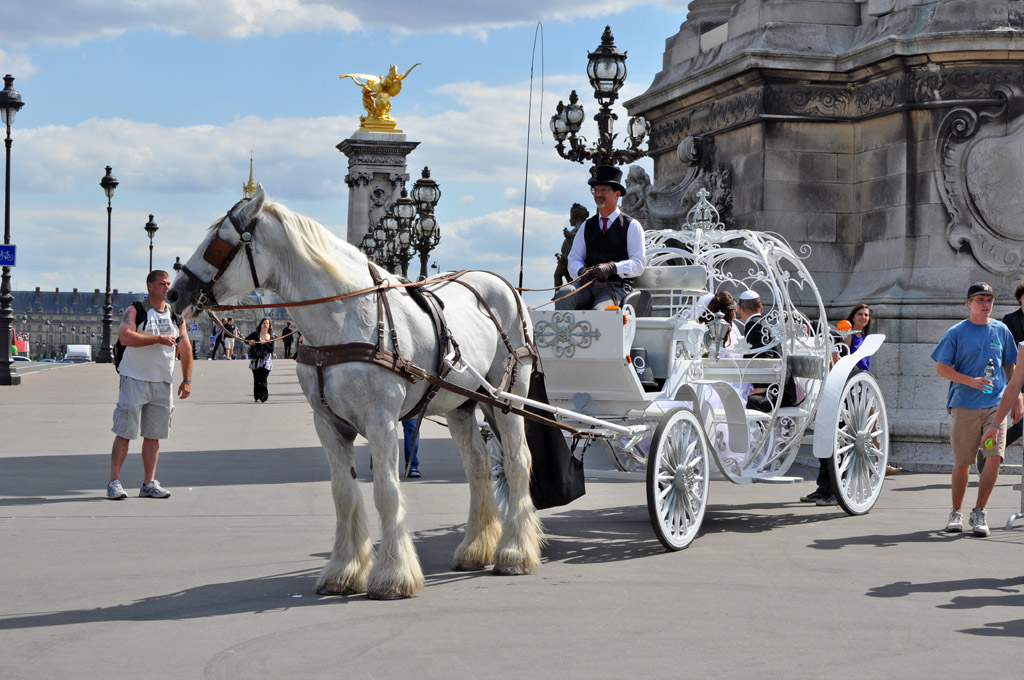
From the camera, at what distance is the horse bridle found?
7.46 meters

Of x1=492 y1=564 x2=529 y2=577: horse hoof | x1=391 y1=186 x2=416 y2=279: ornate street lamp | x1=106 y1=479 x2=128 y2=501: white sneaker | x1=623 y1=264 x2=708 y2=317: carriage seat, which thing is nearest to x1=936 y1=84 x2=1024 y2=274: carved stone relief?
x1=623 y1=264 x2=708 y2=317: carriage seat

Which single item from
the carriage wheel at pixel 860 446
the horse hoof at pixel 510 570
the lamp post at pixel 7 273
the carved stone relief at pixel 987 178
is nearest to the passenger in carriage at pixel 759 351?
the carriage wheel at pixel 860 446

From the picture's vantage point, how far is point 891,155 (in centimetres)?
1539

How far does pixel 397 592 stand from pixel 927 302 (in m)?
9.12

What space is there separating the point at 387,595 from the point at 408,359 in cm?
134

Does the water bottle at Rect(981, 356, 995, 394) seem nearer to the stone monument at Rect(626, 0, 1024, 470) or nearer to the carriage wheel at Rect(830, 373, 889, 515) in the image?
the carriage wheel at Rect(830, 373, 889, 515)

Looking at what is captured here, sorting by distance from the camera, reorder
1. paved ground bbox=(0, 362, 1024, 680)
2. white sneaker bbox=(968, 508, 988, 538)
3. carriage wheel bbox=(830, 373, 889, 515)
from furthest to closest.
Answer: carriage wheel bbox=(830, 373, 889, 515), white sneaker bbox=(968, 508, 988, 538), paved ground bbox=(0, 362, 1024, 680)

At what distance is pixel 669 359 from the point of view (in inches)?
394

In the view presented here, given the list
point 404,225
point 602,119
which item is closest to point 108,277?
point 404,225

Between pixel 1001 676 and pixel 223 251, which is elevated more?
pixel 223 251

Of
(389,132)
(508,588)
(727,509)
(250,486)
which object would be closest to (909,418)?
(727,509)

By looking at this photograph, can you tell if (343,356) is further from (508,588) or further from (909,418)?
(909,418)

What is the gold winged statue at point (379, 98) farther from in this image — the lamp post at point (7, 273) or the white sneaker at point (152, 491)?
the white sneaker at point (152, 491)

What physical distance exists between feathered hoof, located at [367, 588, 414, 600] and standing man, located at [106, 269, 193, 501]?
465 cm
